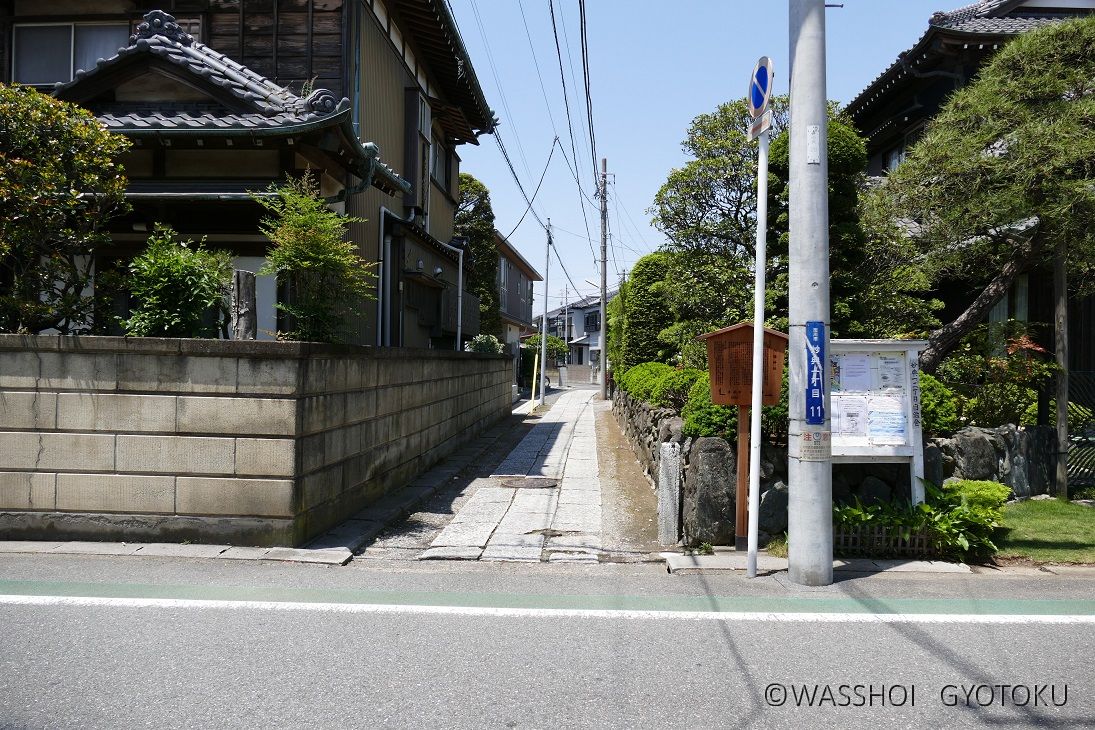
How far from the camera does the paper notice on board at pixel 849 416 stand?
6859mm

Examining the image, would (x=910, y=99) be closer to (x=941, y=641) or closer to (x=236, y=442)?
(x=941, y=641)

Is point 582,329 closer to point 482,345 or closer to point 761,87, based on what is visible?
point 482,345

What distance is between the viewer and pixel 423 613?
502 cm

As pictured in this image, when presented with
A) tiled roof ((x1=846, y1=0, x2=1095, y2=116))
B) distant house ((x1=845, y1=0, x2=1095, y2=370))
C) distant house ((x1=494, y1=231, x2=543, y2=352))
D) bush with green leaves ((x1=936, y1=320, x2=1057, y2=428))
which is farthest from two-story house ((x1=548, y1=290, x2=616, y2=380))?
bush with green leaves ((x1=936, y1=320, x2=1057, y2=428))

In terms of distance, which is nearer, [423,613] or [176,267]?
[423,613]

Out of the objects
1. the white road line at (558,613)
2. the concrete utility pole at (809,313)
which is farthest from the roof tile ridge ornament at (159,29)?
the concrete utility pole at (809,313)

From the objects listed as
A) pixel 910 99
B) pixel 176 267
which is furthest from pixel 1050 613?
pixel 910 99

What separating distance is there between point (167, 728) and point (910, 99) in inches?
739

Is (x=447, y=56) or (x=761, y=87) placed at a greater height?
(x=447, y=56)

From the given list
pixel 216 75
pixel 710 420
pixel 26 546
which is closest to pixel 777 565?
pixel 710 420

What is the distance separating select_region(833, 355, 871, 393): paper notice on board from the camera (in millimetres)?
6949

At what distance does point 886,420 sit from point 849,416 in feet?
1.14

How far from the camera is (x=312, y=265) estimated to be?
7035mm

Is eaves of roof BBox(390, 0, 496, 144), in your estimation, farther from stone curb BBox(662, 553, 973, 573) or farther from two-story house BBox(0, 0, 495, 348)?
stone curb BBox(662, 553, 973, 573)
